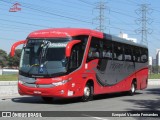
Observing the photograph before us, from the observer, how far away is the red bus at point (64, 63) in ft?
54.7

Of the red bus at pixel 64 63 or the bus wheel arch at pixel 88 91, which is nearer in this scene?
the red bus at pixel 64 63

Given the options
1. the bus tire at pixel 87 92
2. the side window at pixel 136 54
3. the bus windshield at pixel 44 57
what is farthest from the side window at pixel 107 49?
the side window at pixel 136 54

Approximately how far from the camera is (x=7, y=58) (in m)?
130

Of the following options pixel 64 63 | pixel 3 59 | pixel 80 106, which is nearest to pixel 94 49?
pixel 64 63

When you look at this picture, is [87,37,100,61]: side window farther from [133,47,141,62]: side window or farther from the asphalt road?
[133,47,141,62]: side window

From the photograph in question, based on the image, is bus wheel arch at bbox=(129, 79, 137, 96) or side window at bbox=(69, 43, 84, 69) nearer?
side window at bbox=(69, 43, 84, 69)

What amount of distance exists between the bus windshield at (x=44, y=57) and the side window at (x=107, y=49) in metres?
3.88

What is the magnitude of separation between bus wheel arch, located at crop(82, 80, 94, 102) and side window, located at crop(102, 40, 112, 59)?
200cm

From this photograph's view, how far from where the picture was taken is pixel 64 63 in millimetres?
16688

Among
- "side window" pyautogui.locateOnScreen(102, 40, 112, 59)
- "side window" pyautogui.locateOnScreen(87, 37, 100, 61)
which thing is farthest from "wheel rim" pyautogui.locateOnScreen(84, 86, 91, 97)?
"side window" pyautogui.locateOnScreen(102, 40, 112, 59)

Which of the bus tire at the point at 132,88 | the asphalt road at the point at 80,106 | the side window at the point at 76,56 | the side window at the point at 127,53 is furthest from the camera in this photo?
the bus tire at the point at 132,88

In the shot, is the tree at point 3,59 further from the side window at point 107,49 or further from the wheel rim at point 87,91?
the wheel rim at point 87,91

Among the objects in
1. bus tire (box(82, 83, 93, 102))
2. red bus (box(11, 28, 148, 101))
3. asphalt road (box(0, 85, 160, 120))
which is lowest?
asphalt road (box(0, 85, 160, 120))

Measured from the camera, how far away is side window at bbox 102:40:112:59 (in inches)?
808
